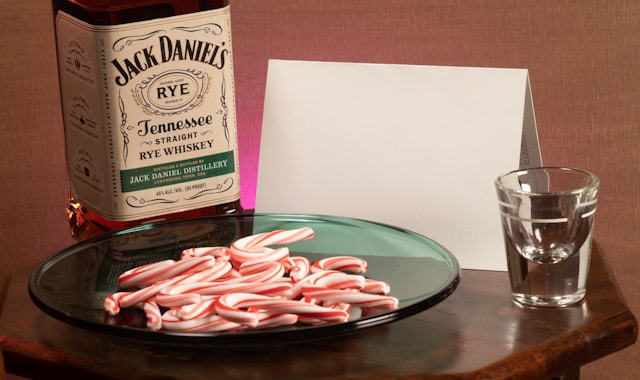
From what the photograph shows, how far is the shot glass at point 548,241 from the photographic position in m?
0.76

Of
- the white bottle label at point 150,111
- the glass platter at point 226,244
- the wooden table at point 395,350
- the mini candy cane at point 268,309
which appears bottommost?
the wooden table at point 395,350

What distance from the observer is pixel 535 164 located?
0.90m

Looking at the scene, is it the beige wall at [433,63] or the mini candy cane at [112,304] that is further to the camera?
the beige wall at [433,63]

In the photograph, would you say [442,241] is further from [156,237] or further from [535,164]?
[156,237]

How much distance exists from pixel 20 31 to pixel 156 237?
14.3 inches

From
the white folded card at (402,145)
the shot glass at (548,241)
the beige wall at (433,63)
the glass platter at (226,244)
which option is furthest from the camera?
the beige wall at (433,63)

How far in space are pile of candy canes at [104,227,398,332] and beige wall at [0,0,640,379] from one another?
0.35 meters

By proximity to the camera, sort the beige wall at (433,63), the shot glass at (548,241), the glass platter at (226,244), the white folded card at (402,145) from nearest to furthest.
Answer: the glass platter at (226,244), the shot glass at (548,241), the white folded card at (402,145), the beige wall at (433,63)

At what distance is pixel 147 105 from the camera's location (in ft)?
3.01

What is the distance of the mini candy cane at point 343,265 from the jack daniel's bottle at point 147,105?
21 cm

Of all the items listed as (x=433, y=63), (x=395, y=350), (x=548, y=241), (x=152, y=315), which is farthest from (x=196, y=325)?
(x=433, y=63)

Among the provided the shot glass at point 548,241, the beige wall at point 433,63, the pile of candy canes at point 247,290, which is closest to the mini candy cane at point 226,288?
the pile of candy canes at point 247,290

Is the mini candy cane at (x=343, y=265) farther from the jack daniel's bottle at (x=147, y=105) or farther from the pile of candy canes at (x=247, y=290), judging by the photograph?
the jack daniel's bottle at (x=147, y=105)

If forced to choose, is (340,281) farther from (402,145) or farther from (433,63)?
(433,63)
